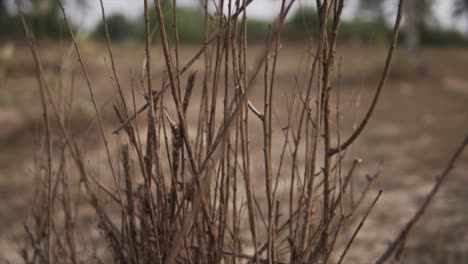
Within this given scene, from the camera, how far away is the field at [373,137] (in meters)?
2.94

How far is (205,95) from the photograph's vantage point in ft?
4.27

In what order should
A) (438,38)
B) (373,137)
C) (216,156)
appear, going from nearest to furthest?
(216,156)
(373,137)
(438,38)

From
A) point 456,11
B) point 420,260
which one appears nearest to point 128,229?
point 420,260

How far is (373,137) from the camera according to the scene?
5.97 meters

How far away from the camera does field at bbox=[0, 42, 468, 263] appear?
9.64 ft

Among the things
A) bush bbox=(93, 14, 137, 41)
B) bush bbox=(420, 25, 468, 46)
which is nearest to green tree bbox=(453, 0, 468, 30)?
bush bbox=(420, 25, 468, 46)

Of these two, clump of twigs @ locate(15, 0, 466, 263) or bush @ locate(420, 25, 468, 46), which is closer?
clump of twigs @ locate(15, 0, 466, 263)

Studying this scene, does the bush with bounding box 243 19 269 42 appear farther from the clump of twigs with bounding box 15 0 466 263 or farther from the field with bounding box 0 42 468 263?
the clump of twigs with bounding box 15 0 466 263

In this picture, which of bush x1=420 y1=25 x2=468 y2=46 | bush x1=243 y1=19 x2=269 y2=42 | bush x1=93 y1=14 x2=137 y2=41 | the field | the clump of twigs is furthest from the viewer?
bush x1=420 y1=25 x2=468 y2=46

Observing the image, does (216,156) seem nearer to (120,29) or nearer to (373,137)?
(373,137)

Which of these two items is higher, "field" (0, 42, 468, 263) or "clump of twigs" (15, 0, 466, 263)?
"clump of twigs" (15, 0, 466, 263)

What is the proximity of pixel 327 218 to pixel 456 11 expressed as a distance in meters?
18.1

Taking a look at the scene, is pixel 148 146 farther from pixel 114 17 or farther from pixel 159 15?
pixel 114 17

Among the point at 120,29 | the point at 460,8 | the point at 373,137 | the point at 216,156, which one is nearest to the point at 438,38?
the point at 460,8
